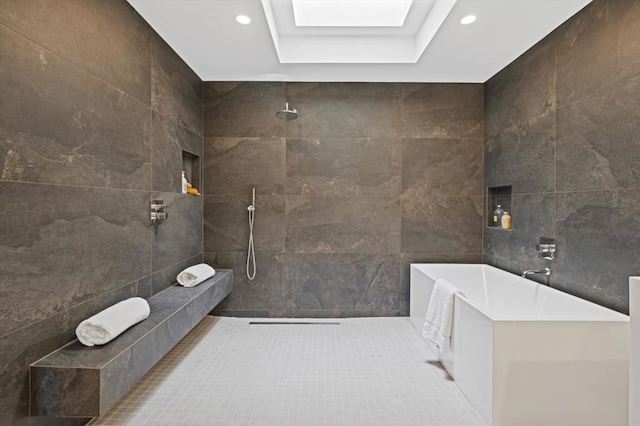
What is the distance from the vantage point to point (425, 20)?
2.78 metres

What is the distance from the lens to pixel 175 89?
2.91 meters

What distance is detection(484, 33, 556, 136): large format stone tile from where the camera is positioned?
2568 mm

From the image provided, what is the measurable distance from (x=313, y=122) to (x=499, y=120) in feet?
6.13

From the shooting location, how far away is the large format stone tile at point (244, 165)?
354 centimetres

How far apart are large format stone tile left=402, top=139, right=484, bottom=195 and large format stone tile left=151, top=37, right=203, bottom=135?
2192 millimetres

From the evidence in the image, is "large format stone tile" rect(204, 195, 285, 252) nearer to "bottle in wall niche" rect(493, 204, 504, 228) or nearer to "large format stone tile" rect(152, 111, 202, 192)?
"large format stone tile" rect(152, 111, 202, 192)

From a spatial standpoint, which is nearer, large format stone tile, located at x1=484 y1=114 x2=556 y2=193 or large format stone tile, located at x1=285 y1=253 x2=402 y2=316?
large format stone tile, located at x1=484 y1=114 x2=556 y2=193

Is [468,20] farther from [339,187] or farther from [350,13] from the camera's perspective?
[339,187]

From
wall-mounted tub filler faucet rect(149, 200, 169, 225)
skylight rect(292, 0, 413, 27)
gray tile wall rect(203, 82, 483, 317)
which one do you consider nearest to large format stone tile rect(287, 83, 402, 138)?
gray tile wall rect(203, 82, 483, 317)

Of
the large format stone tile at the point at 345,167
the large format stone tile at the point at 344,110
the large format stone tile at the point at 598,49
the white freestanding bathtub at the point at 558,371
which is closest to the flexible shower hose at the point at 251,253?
the large format stone tile at the point at 345,167

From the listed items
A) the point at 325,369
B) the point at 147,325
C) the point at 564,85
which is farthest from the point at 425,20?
the point at 147,325

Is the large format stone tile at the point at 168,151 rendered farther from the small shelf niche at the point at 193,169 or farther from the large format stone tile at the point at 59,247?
the large format stone tile at the point at 59,247

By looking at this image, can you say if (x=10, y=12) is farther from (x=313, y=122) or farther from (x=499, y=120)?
(x=499, y=120)

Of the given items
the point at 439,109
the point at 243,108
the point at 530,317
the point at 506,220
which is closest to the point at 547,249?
the point at 506,220
